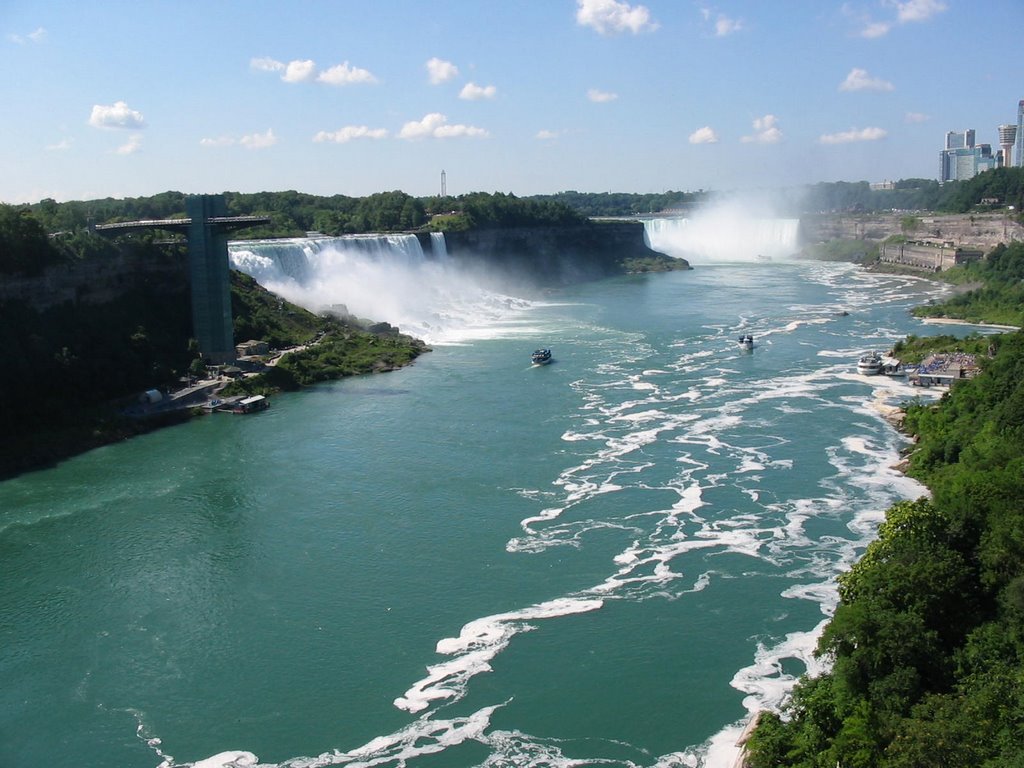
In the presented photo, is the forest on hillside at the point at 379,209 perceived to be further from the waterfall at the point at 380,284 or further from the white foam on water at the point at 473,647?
the white foam on water at the point at 473,647

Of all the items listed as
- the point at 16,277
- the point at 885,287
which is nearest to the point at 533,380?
the point at 16,277

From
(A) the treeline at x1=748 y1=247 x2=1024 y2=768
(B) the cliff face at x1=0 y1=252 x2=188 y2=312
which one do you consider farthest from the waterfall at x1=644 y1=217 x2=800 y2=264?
(A) the treeline at x1=748 y1=247 x2=1024 y2=768

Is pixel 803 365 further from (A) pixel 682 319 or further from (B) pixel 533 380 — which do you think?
(A) pixel 682 319


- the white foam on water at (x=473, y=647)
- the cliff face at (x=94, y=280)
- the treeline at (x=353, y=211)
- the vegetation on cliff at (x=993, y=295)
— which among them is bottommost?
the white foam on water at (x=473, y=647)

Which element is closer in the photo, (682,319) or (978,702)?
(978,702)

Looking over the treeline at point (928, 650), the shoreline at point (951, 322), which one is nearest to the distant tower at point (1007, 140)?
the shoreline at point (951, 322)

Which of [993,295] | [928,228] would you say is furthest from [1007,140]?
[993,295]
